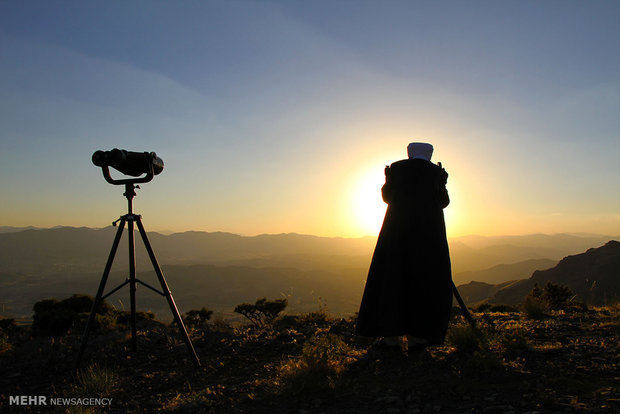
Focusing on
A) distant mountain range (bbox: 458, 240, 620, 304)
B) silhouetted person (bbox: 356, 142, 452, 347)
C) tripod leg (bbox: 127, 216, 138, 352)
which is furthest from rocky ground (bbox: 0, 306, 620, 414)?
distant mountain range (bbox: 458, 240, 620, 304)

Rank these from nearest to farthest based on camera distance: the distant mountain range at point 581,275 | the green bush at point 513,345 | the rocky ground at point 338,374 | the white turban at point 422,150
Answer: the rocky ground at point 338,374 → the green bush at point 513,345 → the white turban at point 422,150 → the distant mountain range at point 581,275

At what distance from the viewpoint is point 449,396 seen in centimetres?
304

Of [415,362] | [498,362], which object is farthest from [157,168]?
[498,362]

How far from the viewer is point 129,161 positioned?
4379mm

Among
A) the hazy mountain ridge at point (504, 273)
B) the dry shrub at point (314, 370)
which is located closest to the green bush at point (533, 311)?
the dry shrub at point (314, 370)

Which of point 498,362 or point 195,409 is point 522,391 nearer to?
point 498,362

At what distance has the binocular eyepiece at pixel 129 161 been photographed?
13.9 feet

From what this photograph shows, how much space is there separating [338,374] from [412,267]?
60.0 inches

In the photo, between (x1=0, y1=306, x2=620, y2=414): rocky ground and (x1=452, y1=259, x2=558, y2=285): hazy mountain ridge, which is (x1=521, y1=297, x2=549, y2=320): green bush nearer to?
(x1=0, y1=306, x2=620, y2=414): rocky ground

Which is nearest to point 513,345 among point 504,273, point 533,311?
point 533,311

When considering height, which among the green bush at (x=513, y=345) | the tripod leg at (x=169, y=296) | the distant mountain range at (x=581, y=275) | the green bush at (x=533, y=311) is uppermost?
the tripod leg at (x=169, y=296)

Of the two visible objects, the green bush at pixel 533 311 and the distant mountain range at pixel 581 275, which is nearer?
the green bush at pixel 533 311

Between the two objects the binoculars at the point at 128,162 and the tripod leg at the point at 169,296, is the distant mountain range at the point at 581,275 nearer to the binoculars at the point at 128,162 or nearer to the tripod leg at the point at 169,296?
the tripod leg at the point at 169,296

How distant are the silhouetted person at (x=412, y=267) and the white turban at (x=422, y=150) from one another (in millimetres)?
43
